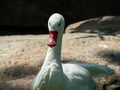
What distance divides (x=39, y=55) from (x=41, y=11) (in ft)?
14.6

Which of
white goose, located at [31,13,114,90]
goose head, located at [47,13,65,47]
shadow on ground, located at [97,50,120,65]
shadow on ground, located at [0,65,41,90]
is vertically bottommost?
shadow on ground, located at [0,65,41,90]

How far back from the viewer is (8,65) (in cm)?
567

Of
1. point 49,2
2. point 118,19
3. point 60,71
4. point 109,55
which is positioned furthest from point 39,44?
point 49,2

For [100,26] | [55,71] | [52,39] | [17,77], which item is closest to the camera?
[52,39]

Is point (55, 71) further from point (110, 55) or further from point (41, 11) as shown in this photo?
point (41, 11)

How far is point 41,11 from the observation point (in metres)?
10.4

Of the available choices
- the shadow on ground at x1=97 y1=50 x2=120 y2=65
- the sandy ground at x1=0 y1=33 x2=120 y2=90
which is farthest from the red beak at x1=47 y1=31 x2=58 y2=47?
the shadow on ground at x1=97 y1=50 x2=120 y2=65

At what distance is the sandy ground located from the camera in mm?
5129

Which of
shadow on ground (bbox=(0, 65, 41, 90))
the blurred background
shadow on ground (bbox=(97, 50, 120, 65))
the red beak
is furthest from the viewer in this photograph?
A: the blurred background

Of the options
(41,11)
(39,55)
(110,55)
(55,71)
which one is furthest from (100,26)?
(55,71)

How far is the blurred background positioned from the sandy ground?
3102 millimetres

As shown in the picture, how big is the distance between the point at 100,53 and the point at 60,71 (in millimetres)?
2312

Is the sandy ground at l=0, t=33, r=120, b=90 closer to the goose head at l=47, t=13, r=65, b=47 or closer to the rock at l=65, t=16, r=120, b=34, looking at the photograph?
the rock at l=65, t=16, r=120, b=34

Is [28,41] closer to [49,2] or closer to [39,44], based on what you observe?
[39,44]
